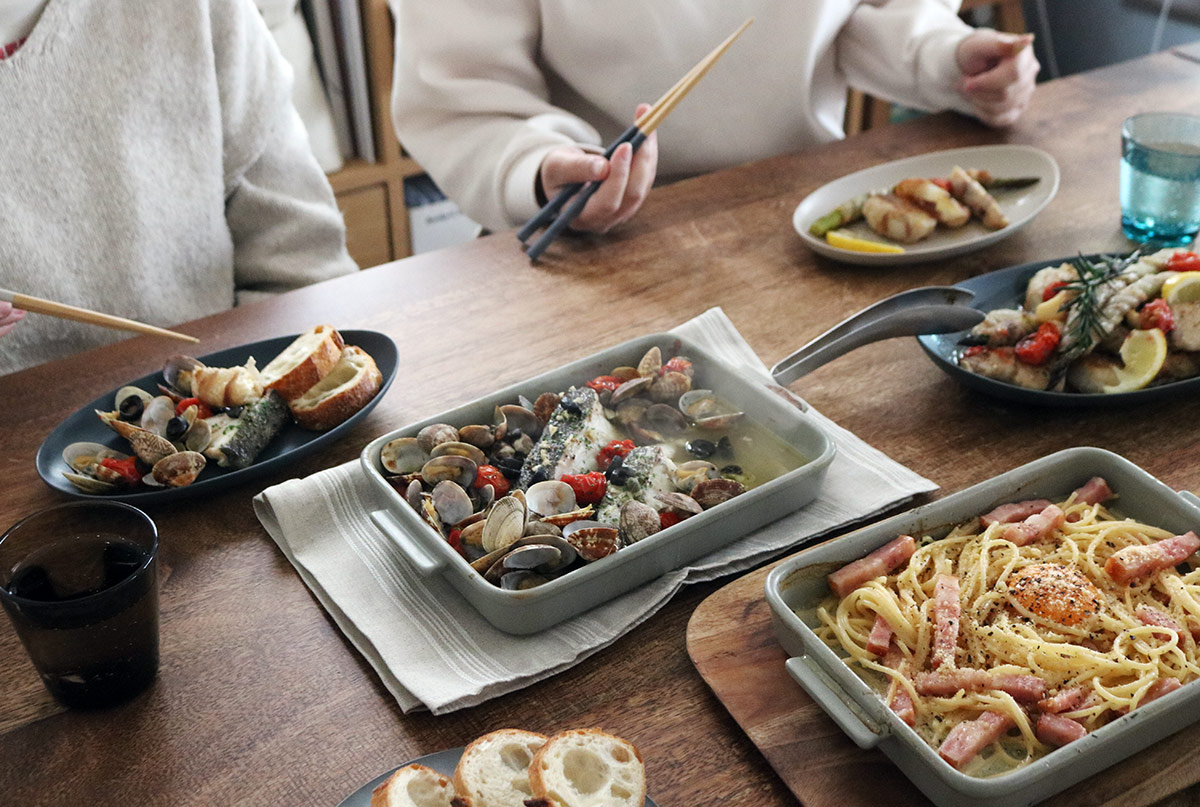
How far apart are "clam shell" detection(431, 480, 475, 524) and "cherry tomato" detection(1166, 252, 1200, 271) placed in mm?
906

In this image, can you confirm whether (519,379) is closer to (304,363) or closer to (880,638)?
(304,363)

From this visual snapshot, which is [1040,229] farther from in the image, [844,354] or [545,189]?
[545,189]

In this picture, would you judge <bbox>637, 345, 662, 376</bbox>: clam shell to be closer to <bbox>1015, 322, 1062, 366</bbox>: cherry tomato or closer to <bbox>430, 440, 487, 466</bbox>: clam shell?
<bbox>430, 440, 487, 466</bbox>: clam shell

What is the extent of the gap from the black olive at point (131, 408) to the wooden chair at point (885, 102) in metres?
3.16

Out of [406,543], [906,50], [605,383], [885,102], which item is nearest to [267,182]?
[605,383]

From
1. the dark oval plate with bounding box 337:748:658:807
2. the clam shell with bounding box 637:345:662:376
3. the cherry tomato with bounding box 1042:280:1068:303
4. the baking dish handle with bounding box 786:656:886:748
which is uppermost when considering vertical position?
the cherry tomato with bounding box 1042:280:1068:303

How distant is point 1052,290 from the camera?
1.30 meters

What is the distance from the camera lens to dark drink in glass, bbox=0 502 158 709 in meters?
0.84

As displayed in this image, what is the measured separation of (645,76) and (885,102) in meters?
2.31

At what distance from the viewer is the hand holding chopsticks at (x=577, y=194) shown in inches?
65.3

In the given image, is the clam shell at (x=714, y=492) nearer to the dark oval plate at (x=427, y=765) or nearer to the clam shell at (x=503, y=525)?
the clam shell at (x=503, y=525)

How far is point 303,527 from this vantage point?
3.60 feet

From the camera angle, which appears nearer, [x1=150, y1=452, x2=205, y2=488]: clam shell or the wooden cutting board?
the wooden cutting board

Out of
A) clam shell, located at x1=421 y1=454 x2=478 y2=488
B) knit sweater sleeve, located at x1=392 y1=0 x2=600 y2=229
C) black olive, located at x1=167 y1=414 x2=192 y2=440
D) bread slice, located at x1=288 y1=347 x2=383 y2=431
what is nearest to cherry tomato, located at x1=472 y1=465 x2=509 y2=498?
clam shell, located at x1=421 y1=454 x2=478 y2=488
